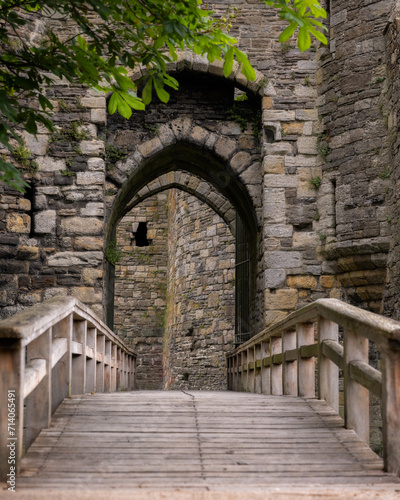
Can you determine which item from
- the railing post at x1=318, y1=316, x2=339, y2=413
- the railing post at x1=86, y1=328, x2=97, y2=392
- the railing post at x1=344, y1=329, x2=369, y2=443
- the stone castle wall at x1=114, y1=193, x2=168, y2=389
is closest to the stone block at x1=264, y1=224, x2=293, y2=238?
the railing post at x1=86, y1=328, x2=97, y2=392

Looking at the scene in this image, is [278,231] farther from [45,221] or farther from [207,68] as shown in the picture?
[45,221]

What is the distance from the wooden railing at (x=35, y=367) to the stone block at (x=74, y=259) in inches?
123

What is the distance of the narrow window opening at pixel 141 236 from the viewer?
17.8 metres

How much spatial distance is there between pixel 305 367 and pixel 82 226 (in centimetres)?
415

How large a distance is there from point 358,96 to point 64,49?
4.92m

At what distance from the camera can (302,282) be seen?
7879mm

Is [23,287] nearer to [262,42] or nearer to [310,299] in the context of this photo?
[310,299]

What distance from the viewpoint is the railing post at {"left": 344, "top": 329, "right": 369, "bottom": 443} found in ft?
10.7

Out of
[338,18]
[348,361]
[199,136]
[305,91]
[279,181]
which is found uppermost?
[338,18]

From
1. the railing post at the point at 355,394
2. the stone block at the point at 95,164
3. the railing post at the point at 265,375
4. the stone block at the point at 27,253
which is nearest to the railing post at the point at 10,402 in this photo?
the railing post at the point at 355,394

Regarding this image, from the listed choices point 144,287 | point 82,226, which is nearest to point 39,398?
point 82,226

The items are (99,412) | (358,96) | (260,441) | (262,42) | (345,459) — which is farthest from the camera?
(262,42)

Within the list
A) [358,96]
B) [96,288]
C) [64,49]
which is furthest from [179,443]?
[358,96]

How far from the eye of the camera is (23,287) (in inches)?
304
